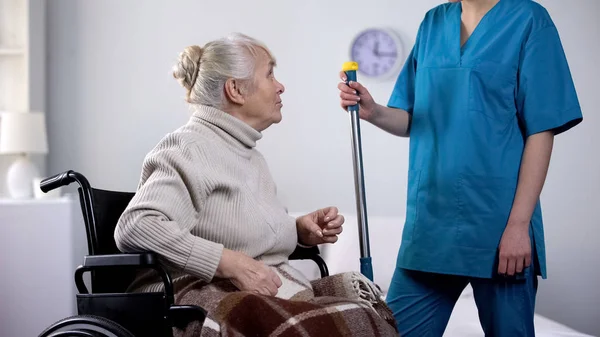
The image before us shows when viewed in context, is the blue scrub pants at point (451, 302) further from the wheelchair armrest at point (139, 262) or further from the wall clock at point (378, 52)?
the wall clock at point (378, 52)

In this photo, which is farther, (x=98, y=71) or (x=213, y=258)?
(x=98, y=71)

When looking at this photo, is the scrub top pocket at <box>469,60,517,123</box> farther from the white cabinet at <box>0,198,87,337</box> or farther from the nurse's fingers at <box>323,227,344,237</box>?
the white cabinet at <box>0,198,87,337</box>

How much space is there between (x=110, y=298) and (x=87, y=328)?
95mm

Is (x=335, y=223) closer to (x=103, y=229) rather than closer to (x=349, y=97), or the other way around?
(x=349, y=97)

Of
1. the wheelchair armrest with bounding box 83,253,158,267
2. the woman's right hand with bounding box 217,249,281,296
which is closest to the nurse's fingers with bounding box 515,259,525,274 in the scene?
the woman's right hand with bounding box 217,249,281,296

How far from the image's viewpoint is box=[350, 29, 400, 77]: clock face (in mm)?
3611

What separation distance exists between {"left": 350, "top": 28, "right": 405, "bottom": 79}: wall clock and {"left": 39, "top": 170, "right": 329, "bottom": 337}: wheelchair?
2227 millimetres

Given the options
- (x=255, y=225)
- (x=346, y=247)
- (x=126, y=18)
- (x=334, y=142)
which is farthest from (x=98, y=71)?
(x=255, y=225)

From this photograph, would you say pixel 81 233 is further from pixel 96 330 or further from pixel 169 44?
pixel 96 330

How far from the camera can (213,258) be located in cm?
138

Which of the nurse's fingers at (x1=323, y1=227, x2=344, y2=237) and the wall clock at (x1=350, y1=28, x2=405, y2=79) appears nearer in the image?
the nurse's fingers at (x1=323, y1=227, x2=344, y2=237)

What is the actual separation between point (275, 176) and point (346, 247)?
2.39ft

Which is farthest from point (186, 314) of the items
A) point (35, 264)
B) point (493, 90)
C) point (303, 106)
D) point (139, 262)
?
point (303, 106)

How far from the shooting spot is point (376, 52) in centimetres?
362
